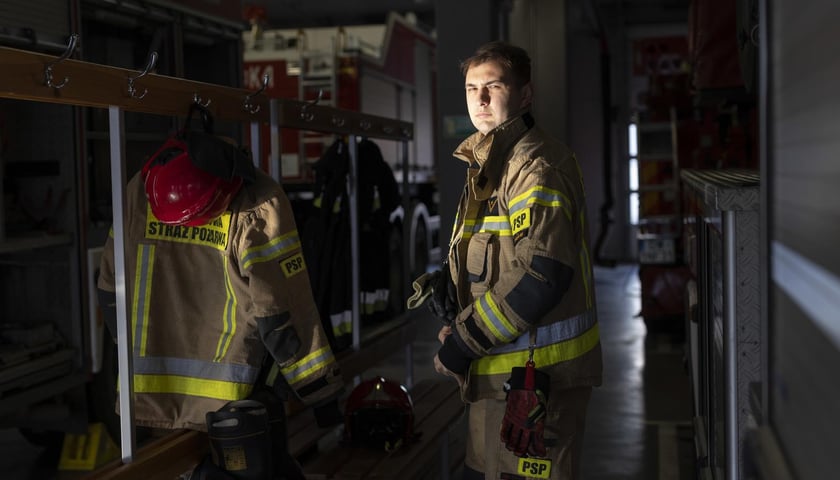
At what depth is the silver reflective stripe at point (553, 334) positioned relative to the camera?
109 inches

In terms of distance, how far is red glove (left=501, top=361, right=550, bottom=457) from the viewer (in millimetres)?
2623

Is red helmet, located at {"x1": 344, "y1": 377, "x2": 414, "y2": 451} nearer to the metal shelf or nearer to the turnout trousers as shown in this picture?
the turnout trousers

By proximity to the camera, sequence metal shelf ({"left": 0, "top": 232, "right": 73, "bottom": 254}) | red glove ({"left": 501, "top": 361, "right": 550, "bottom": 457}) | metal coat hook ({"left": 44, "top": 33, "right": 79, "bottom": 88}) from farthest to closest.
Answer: metal shelf ({"left": 0, "top": 232, "right": 73, "bottom": 254}) < red glove ({"left": 501, "top": 361, "right": 550, "bottom": 457}) < metal coat hook ({"left": 44, "top": 33, "right": 79, "bottom": 88})

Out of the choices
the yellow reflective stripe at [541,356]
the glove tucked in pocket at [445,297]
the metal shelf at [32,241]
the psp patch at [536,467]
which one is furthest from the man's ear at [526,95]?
the metal shelf at [32,241]

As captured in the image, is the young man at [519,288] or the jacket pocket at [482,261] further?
the jacket pocket at [482,261]

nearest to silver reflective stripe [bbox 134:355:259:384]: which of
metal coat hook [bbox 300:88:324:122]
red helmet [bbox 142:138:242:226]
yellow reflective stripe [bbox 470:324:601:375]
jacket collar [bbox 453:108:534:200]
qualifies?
red helmet [bbox 142:138:242:226]

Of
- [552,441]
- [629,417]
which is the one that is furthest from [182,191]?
[629,417]

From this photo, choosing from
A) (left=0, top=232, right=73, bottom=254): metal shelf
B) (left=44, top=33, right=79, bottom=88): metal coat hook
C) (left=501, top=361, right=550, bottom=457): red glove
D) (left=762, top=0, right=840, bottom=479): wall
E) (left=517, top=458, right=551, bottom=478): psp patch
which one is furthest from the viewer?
(left=0, top=232, right=73, bottom=254): metal shelf

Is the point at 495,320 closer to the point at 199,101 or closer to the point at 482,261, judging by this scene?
the point at 482,261

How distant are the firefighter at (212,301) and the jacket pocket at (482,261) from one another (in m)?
0.62

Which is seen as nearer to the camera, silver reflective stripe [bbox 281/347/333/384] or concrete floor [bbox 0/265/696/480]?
silver reflective stripe [bbox 281/347/333/384]

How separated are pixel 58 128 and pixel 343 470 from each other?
251 cm

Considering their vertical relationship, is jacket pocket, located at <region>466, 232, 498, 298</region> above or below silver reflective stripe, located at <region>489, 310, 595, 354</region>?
above

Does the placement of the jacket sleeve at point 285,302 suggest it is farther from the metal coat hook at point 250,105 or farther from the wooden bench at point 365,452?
the metal coat hook at point 250,105
